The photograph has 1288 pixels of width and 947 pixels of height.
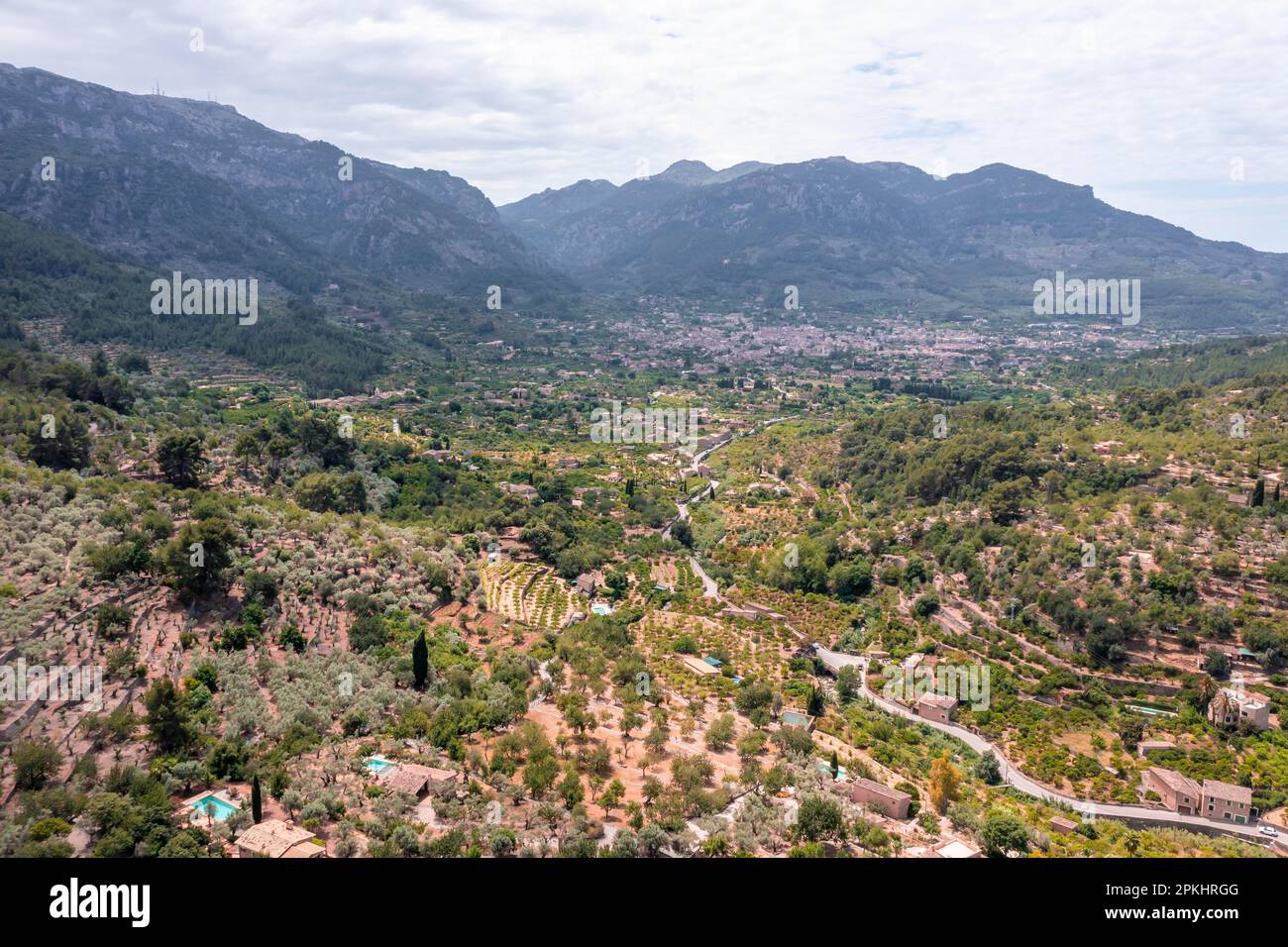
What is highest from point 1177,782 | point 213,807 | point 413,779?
point 213,807

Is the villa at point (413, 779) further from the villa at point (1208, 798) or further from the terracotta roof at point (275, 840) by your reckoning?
the villa at point (1208, 798)

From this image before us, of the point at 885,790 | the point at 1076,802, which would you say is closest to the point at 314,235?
the point at 885,790

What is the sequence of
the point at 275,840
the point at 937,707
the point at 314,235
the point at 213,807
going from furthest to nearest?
the point at 314,235
the point at 937,707
the point at 213,807
the point at 275,840

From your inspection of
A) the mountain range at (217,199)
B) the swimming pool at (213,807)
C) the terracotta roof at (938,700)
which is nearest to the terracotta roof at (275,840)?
the swimming pool at (213,807)

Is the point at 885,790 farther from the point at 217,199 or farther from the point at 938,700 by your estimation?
the point at 217,199

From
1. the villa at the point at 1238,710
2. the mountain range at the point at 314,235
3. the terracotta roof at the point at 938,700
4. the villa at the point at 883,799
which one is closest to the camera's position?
the villa at the point at 883,799

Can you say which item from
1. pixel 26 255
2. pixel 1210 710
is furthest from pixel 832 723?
pixel 26 255

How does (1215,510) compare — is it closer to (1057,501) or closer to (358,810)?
(1057,501)
